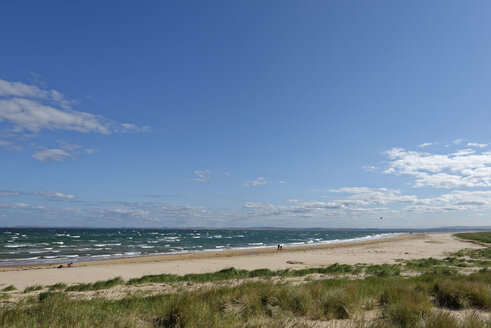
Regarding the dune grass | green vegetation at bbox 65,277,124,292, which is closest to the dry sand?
green vegetation at bbox 65,277,124,292

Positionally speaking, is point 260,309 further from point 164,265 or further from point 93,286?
point 164,265

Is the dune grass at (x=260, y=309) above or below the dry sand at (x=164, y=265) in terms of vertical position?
→ above

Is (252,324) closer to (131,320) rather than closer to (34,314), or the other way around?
(131,320)

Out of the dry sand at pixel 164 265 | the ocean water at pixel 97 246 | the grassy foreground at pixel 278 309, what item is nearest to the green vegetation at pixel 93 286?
the dry sand at pixel 164 265

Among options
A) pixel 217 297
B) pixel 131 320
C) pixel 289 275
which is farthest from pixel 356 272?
pixel 131 320

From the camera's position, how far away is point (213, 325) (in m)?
5.43

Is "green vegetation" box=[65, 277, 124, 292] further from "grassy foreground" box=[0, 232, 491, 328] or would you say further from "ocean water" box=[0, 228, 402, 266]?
"ocean water" box=[0, 228, 402, 266]

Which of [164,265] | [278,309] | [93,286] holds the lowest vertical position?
[164,265]

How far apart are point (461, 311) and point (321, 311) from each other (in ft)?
11.6

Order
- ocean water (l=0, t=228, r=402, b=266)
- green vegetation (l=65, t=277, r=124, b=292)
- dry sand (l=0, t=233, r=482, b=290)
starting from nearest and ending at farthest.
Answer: green vegetation (l=65, t=277, r=124, b=292), dry sand (l=0, t=233, r=482, b=290), ocean water (l=0, t=228, r=402, b=266)

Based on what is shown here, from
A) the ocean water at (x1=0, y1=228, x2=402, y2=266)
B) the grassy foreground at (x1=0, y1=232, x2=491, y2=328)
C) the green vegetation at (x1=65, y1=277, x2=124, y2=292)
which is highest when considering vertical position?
the grassy foreground at (x1=0, y1=232, x2=491, y2=328)

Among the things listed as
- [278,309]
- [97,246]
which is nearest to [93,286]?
[278,309]

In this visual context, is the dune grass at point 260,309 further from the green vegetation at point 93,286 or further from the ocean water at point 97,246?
the ocean water at point 97,246

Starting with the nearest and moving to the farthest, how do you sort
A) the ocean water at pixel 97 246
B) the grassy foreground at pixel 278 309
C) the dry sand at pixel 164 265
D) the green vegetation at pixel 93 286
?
1. the grassy foreground at pixel 278 309
2. the green vegetation at pixel 93 286
3. the dry sand at pixel 164 265
4. the ocean water at pixel 97 246
